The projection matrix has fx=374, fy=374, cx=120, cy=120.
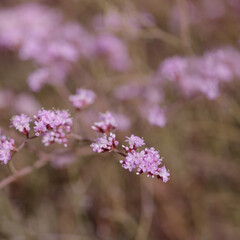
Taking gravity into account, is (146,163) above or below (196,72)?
below

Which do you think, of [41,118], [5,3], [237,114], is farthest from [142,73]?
[5,3]

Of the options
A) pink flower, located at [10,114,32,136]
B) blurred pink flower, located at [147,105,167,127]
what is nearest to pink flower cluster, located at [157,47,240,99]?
blurred pink flower, located at [147,105,167,127]

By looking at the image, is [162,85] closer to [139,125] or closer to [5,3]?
[139,125]

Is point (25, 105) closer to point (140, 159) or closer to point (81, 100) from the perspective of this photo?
point (81, 100)

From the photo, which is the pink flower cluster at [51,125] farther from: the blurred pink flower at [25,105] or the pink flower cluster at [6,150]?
the blurred pink flower at [25,105]

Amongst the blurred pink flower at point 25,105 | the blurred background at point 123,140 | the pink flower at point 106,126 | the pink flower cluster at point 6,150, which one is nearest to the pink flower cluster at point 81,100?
the pink flower at point 106,126

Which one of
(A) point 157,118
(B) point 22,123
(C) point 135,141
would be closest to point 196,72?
(A) point 157,118
